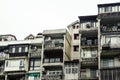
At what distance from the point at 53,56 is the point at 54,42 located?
3.12 metres

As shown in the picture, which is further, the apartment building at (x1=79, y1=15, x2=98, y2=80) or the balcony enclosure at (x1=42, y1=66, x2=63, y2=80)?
the balcony enclosure at (x1=42, y1=66, x2=63, y2=80)

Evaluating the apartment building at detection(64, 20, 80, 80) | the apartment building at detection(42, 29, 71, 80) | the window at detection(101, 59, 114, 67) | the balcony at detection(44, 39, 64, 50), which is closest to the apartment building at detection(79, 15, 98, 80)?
the apartment building at detection(64, 20, 80, 80)

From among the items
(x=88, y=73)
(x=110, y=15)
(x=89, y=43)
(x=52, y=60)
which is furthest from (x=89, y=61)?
(x=110, y=15)

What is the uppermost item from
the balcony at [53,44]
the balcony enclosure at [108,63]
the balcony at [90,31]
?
the balcony at [90,31]

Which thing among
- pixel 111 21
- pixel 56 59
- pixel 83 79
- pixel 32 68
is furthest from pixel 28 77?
pixel 111 21

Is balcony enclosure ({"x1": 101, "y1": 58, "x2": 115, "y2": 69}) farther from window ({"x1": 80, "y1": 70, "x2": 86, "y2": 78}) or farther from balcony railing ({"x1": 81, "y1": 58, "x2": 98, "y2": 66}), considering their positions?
window ({"x1": 80, "y1": 70, "x2": 86, "y2": 78})

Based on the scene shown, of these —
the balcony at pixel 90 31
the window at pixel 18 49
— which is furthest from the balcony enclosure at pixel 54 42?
the window at pixel 18 49

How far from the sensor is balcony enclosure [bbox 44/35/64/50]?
78.6 metres

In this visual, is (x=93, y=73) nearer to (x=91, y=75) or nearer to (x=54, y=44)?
(x=91, y=75)

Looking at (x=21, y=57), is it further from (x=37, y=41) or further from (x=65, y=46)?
(x=65, y=46)

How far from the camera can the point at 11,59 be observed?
8181 cm

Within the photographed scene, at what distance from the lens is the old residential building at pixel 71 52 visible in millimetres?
73062

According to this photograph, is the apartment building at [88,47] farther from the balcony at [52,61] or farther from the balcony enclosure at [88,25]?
the balcony at [52,61]

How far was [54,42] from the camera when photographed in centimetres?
7950
